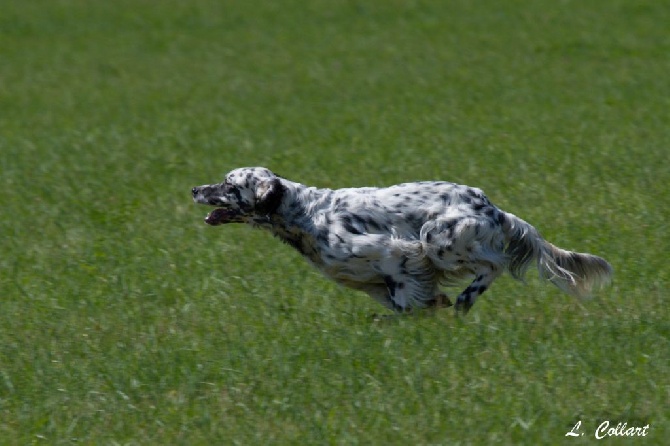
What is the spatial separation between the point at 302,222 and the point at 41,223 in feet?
13.4

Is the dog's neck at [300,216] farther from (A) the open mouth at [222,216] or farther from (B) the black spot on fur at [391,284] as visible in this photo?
(B) the black spot on fur at [391,284]

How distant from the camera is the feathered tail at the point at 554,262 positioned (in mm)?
7918

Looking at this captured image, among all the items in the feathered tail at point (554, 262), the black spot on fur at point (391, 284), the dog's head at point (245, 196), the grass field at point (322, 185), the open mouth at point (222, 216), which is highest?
the dog's head at point (245, 196)

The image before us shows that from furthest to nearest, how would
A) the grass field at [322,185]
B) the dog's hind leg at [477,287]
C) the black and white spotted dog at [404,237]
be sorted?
the dog's hind leg at [477,287] < the black and white spotted dog at [404,237] < the grass field at [322,185]

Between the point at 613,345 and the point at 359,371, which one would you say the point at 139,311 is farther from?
the point at 613,345

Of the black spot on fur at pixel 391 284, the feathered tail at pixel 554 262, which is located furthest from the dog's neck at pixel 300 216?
the feathered tail at pixel 554 262

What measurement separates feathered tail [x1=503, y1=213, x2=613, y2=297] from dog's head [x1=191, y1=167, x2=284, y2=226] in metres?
1.49

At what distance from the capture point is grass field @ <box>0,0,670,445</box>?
632 cm

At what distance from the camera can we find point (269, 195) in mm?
7875

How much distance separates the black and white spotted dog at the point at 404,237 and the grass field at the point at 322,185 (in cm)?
26

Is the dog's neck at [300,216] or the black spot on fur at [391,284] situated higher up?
the dog's neck at [300,216]

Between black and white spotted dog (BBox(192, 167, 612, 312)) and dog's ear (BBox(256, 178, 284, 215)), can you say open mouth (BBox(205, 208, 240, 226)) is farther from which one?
dog's ear (BBox(256, 178, 284, 215))

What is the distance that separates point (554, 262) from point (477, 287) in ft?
1.80

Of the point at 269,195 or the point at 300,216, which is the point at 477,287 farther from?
the point at 269,195
